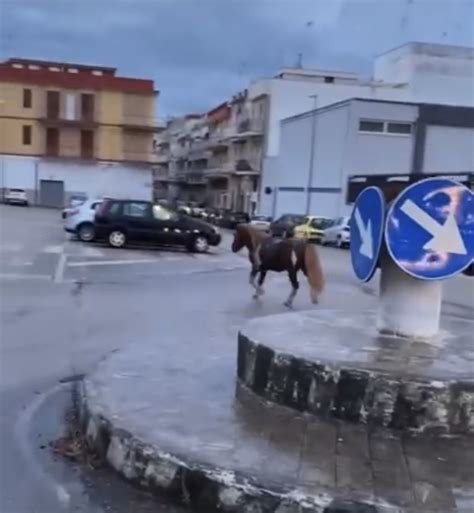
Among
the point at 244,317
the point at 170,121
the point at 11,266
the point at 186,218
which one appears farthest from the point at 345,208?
the point at 170,121

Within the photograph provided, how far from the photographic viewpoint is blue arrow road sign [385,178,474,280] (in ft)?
22.0

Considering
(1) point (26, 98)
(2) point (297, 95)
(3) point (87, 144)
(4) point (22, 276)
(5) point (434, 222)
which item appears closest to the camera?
(5) point (434, 222)

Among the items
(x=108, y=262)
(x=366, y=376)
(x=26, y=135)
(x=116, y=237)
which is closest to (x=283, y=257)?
(x=366, y=376)

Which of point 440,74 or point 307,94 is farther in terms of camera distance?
point 307,94

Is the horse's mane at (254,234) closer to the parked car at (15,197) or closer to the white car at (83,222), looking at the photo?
the white car at (83,222)

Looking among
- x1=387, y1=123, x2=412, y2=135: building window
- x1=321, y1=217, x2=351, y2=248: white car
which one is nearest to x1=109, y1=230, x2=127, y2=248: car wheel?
x1=321, y1=217, x2=351, y2=248: white car

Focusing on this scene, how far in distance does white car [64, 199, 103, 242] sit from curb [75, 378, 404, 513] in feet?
73.1

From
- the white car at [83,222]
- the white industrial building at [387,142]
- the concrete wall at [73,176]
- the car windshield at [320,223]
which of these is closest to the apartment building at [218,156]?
the concrete wall at [73,176]

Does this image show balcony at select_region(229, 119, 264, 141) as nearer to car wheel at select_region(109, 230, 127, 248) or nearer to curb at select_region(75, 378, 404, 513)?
car wheel at select_region(109, 230, 127, 248)

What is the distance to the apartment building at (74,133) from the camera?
65000 mm

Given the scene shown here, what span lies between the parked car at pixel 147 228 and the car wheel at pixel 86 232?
45.7 inches

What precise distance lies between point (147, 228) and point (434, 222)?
19939mm

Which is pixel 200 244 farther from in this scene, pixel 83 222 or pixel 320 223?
pixel 320 223

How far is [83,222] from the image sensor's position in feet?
90.9
